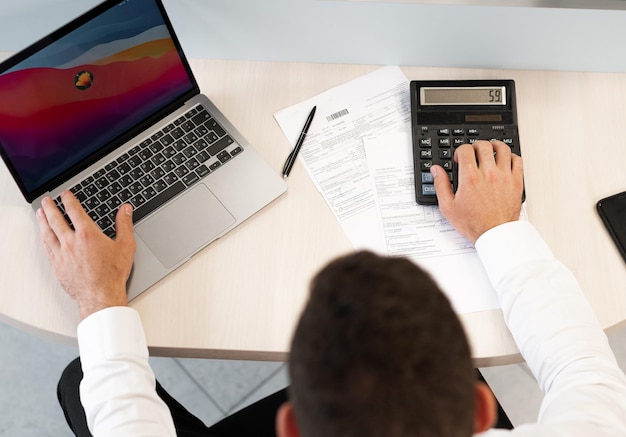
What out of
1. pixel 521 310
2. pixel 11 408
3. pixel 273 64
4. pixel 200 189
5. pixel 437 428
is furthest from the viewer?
pixel 11 408

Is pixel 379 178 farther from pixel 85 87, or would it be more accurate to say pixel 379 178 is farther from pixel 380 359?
pixel 380 359

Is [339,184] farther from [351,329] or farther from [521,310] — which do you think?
[351,329]

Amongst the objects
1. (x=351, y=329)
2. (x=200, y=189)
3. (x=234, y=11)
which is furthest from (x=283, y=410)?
(x=234, y=11)

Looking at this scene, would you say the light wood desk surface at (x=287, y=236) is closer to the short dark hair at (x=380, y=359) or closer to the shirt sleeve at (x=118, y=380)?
the shirt sleeve at (x=118, y=380)

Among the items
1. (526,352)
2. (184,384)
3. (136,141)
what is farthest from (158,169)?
(184,384)

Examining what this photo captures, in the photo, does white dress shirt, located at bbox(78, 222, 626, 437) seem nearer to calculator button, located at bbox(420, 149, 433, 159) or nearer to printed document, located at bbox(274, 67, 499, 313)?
printed document, located at bbox(274, 67, 499, 313)

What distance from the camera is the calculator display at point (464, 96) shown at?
3.26ft

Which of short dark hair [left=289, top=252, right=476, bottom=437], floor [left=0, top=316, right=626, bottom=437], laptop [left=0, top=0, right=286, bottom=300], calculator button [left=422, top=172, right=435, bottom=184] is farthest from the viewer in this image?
floor [left=0, top=316, right=626, bottom=437]

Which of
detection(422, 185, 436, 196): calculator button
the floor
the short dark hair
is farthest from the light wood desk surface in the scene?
the floor

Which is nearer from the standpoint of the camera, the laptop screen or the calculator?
Answer: the laptop screen

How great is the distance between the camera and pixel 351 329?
0.45 meters

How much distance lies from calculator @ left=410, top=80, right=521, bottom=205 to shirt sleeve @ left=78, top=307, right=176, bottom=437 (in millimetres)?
450

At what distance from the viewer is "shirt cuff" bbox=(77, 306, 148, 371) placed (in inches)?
32.0

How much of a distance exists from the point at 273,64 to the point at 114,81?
278 mm
